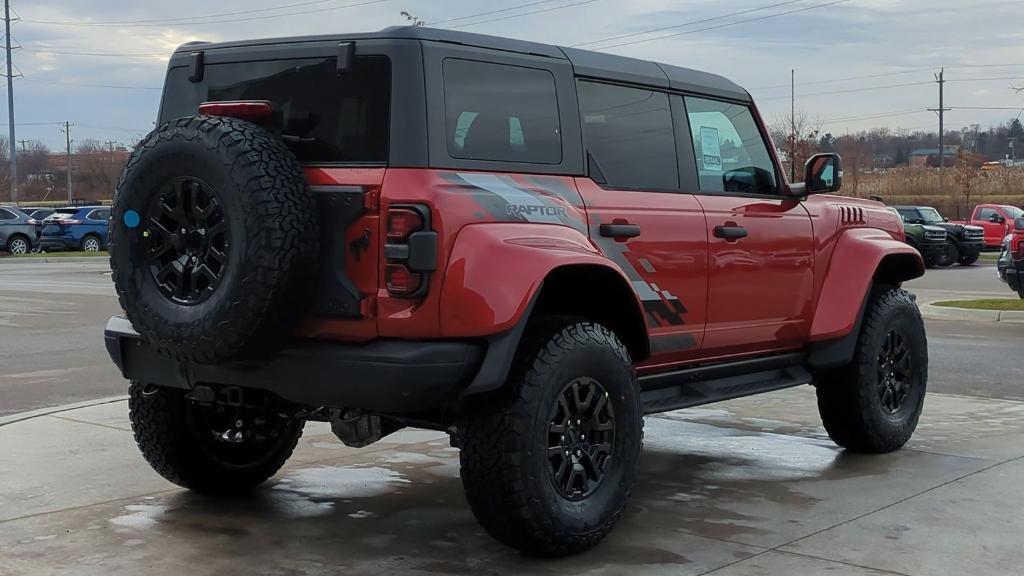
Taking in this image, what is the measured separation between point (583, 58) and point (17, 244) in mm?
37963

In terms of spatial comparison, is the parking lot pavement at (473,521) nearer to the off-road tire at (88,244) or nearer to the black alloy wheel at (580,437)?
the black alloy wheel at (580,437)

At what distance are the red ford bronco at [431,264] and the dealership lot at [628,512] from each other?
315 mm

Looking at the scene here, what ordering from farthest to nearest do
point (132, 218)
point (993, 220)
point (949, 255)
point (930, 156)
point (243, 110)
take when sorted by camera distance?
point (930, 156), point (993, 220), point (949, 255), point (243, 110), point (132, 218)

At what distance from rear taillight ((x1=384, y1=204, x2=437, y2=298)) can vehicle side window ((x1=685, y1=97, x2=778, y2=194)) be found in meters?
2.07

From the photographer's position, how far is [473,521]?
17.9ft

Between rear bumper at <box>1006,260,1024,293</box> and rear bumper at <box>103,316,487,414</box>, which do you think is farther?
rear bumper at <box>1006,260,1024,293</box>

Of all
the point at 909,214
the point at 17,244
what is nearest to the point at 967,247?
the point at 909,214

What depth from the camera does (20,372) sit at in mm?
10758

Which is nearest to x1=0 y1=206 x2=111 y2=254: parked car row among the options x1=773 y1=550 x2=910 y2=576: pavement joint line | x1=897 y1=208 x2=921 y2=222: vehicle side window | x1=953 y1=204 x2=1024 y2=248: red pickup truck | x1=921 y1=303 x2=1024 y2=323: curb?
x1=897 y1=208 x2=921 y2=222: vehicle side window

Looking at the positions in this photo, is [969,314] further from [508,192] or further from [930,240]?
[930,240]

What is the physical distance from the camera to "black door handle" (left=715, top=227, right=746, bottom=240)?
5887mm

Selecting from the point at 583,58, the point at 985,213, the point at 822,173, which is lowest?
the point at 985,213

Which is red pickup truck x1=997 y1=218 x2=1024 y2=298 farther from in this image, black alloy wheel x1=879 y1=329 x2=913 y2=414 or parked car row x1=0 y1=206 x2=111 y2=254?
parked car row x1=0 y1=206 x2=111 y2=254

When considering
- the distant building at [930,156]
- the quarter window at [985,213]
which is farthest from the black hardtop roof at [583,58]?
the distant building at [930,156]
